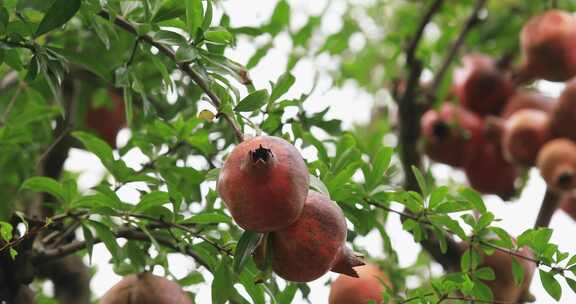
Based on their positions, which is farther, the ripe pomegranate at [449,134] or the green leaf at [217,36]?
the ripe pomegranate at [449,134]

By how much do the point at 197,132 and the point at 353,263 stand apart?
48 cm

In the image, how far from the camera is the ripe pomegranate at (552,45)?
185 centimetres

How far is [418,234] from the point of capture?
114 centimetres

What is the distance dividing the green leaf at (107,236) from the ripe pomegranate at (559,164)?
0.96 m

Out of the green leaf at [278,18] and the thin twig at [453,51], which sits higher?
the green leaf at [278,18]

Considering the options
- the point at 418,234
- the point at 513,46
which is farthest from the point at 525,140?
the point at 418,234

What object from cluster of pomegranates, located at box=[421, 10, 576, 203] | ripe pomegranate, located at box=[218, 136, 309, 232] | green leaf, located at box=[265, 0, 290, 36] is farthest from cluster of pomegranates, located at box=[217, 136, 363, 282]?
cluster of pomegranates, located at box=[421, 10, 576, 203]

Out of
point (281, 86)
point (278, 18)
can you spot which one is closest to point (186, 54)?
point (281, 86)

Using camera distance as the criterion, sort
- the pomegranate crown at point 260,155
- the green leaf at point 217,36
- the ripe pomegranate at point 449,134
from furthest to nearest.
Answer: the ripe pomegranate at point 449,134
the green leaf at point 217,36
the pomegranate crown at point 260,155

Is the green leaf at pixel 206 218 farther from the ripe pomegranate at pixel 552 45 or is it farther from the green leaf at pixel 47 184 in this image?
the ripe pomegranate at pixel 552 45

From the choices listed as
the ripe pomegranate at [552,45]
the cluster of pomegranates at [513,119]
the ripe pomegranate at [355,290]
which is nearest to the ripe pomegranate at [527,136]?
the cluster of pomegranates at [513,119]

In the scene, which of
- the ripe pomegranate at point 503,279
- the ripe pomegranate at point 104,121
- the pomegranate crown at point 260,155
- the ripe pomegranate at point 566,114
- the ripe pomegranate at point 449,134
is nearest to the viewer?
the pomegranate crown at point 260,155

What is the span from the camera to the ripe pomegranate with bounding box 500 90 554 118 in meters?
1.95

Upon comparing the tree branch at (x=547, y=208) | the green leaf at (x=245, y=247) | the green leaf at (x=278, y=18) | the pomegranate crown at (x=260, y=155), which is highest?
the pomegranate crown at (x=260, y=155)
